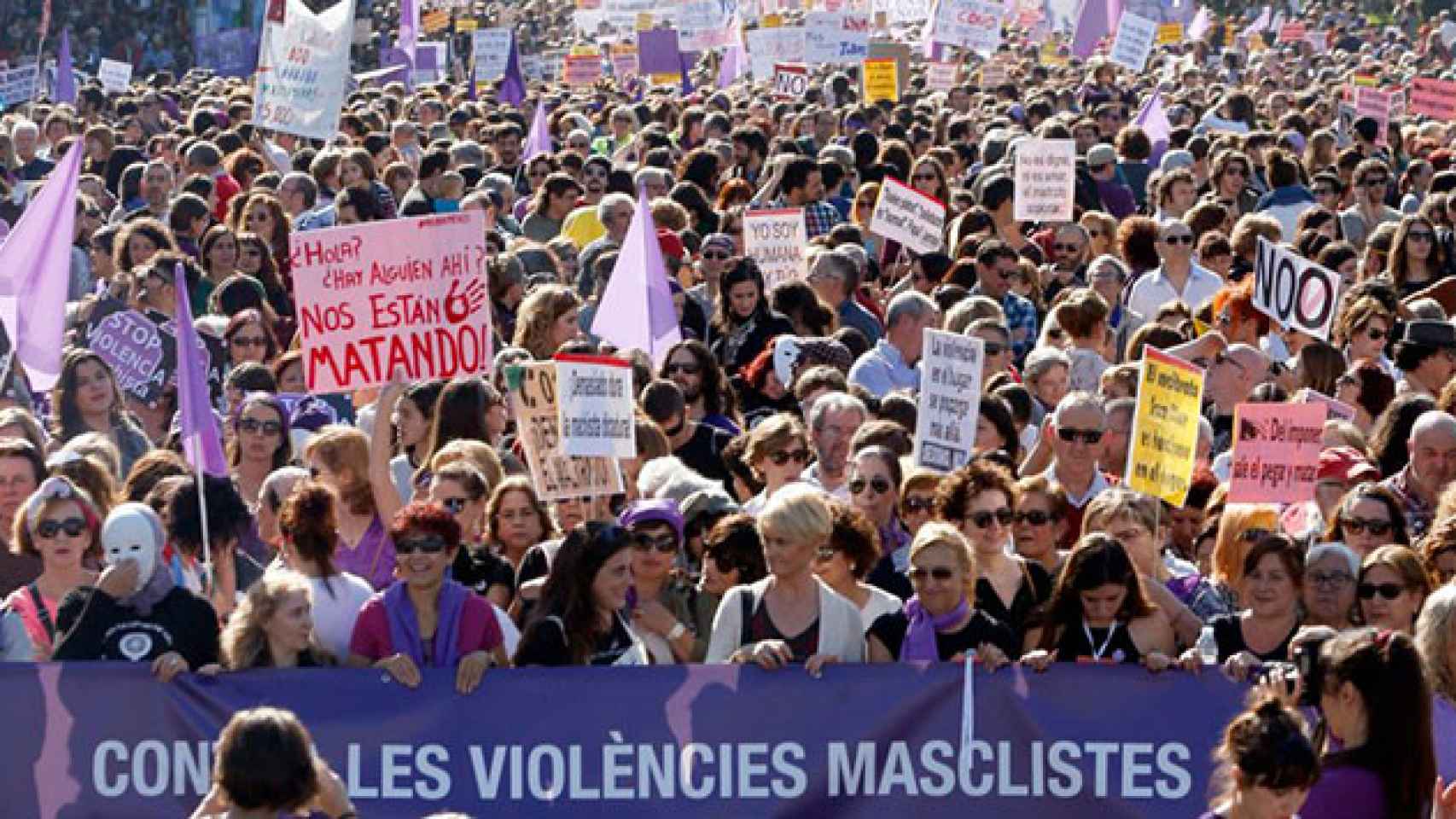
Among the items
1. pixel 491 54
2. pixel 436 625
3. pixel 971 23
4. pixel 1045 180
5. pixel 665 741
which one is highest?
pixel 971 23

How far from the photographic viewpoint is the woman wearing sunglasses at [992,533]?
8602mm

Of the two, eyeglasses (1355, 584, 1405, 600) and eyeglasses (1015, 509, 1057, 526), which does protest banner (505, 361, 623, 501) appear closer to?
eyeglasses (1015, 509, 1057, 526)

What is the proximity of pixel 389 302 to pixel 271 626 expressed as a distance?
254 centimetres

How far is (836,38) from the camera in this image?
28969 mm

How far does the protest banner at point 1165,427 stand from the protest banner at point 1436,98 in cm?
1658

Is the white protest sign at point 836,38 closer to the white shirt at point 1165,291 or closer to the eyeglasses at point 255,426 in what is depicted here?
the white shirt at point 1165,291

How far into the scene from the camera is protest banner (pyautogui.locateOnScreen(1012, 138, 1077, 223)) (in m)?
16.5

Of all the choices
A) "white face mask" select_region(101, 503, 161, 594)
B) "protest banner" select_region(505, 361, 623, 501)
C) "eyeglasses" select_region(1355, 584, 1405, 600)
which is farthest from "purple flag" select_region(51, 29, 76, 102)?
"eyeglasses" select_region(1355, 584, 1405, 600)

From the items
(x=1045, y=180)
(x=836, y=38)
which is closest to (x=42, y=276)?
(x=1045, y=180)

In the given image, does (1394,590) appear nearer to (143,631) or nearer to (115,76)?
(143,631)

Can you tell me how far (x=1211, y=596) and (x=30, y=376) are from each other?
481cm

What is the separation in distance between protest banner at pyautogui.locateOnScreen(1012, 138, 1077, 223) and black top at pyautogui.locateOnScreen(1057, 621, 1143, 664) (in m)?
8.59

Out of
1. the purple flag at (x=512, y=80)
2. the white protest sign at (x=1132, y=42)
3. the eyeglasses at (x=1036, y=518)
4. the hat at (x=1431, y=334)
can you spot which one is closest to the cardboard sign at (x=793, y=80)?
the purple flag at (x=512, y=80)

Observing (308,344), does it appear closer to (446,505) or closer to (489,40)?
(446,505)
